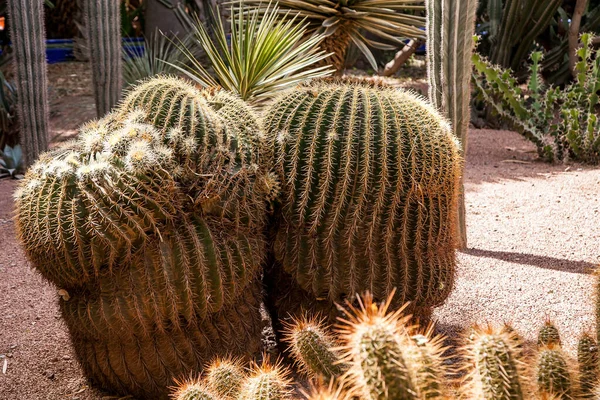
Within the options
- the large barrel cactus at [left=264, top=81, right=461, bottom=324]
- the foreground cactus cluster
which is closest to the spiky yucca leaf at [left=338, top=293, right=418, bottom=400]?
the foreground cactus cluster

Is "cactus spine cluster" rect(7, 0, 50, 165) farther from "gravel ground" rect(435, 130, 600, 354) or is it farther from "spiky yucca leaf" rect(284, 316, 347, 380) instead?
"spiky yucca leaf" rect(284, 316, 347, 380)

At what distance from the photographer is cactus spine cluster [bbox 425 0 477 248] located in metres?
4.26

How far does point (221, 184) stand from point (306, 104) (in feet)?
1.74

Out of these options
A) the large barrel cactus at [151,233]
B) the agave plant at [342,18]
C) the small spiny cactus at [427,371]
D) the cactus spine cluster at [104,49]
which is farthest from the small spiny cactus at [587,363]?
the cactus spine cluster at [104,49]

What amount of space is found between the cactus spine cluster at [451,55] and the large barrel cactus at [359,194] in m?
1.36

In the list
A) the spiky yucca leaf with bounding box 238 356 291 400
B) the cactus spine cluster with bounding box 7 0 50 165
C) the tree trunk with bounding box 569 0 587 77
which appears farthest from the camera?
the tree trunk with bounding box 569 0 587 77

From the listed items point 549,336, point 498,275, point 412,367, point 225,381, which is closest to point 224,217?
point 225,381

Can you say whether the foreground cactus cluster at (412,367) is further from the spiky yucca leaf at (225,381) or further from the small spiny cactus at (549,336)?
the small spiny cactus at (549,336)

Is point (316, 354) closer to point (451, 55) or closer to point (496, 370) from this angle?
point (496, 370)

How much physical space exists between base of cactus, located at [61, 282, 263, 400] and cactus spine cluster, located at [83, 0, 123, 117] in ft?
12.4

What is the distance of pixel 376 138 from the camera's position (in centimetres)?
293

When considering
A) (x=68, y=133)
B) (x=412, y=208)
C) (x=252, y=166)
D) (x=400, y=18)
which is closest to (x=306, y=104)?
A: (x=252, y=166)

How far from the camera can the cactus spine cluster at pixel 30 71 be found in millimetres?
5965

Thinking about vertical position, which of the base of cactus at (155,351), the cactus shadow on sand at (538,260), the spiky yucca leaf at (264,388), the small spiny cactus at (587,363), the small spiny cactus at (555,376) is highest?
the spiky yucca leaf at (264,388)
